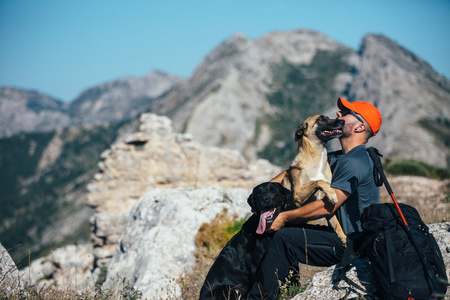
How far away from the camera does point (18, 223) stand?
94.8m

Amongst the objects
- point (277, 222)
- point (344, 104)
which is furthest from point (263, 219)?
point (344, 104)

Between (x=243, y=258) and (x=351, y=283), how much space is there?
1.20 metres

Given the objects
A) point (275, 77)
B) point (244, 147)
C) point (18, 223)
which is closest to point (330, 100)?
point (275, 77)

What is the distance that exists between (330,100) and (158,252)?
149m

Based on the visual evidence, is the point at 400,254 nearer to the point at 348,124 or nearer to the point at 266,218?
the point at 266,218

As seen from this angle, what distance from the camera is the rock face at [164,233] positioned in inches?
239

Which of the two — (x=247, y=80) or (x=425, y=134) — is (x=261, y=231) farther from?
(x=247, y=80)

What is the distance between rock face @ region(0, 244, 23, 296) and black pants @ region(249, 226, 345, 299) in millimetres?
2802

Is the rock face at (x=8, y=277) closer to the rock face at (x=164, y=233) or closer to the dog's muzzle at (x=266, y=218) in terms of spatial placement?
the rock face at (x=164, y=233)

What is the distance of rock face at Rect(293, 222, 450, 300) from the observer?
368cm

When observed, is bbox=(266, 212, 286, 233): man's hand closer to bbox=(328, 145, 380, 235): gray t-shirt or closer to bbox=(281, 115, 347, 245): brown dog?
bbox=(281, 115, 347, 245): brown dog

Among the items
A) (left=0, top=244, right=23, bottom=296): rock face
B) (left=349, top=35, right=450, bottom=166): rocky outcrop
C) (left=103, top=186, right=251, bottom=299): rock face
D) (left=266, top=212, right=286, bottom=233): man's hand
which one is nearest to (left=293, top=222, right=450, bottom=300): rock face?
(left=266, top=212, right=286, bottom=233): man's hand

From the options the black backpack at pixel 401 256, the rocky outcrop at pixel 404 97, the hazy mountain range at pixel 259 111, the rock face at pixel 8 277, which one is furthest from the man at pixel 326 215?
the hazy mountain range at pixel 259 111

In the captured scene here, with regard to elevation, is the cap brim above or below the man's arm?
above
